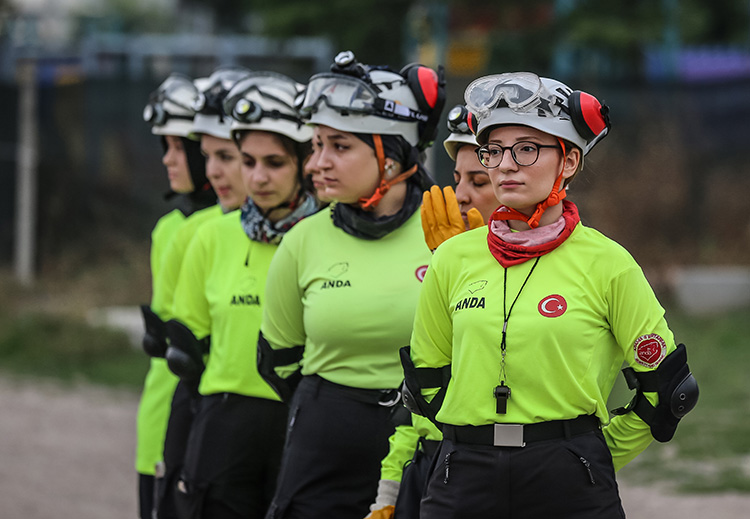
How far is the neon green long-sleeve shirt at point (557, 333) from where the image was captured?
132 inches

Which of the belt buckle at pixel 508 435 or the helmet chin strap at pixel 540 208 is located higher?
the helmet chin strap at pixel 540 208

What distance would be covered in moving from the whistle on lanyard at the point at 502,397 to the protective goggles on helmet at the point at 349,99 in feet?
4.61

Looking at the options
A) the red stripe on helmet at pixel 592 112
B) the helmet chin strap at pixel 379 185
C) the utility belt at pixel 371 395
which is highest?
the red stripe on helmet at pixel 592 112

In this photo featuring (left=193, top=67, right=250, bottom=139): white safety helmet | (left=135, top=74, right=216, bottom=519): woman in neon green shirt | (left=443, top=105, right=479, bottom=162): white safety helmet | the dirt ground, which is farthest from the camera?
the dirt ground

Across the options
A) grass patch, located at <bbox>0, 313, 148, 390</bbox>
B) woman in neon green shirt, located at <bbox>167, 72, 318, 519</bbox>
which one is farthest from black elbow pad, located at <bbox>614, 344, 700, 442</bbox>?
grass patch, located at <bbox>0, 313, 148, 390</bbox>

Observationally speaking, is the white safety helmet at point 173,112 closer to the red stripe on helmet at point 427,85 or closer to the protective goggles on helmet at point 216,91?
the protective goggles on helmet at point 216,91

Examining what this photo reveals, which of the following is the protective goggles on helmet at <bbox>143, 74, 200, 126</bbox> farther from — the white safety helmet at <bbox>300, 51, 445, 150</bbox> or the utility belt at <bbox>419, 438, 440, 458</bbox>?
the utility belt at <bbox>419, 438, 440, 458</bbox>

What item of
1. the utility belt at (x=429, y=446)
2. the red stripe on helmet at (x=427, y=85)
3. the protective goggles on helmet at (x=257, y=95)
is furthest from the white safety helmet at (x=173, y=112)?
the utility belt at (x=429, y=446)

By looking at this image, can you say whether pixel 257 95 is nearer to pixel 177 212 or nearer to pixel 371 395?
pixel 177 212

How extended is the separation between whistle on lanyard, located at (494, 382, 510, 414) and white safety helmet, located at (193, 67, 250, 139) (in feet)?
7.85

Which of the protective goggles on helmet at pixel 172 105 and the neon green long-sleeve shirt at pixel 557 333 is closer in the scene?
the neon green long-sleeve shirt at pixel 557 333

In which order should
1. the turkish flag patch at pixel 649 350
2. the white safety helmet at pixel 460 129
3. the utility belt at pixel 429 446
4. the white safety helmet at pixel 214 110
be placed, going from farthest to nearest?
the white safety helmet at pixel 214 110 < the white safety helmet at pixel 460 129 < the utility belt at pixel 429 446 < the turkish flag patch at pixel 649 350

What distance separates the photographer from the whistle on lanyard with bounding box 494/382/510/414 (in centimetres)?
336

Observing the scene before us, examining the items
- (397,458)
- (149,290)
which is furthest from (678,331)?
(397,458)
